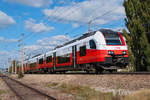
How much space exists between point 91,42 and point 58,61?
9.22 metres

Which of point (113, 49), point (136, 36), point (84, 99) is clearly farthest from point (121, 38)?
point (84, 99)

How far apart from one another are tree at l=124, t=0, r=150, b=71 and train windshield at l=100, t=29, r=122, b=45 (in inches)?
207

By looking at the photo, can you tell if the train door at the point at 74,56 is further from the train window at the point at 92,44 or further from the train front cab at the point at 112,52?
the train front cab at the point at 112,52

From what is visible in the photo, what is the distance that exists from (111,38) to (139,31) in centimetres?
783

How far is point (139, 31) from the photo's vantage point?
77.2 ft

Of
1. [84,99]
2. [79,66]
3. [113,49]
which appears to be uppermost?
[113,49]

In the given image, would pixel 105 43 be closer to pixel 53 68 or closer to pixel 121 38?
pixel 121 38

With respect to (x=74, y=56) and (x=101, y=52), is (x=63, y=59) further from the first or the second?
(x=101, y=52)

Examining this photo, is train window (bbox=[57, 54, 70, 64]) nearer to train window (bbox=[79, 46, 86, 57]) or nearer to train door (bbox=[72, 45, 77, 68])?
train door (bbox=[72, 45, 77, 68])

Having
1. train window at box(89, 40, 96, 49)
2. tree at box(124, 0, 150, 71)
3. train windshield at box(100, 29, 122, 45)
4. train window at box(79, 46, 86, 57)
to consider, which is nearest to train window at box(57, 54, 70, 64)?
train window at box(79, 46, 86, 57)

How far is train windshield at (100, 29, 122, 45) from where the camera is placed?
55.1 feet

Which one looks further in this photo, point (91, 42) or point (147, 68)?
point (147, 68)

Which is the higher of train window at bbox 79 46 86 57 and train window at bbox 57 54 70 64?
train window at bbox 79 46 86 57

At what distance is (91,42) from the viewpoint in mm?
17375
